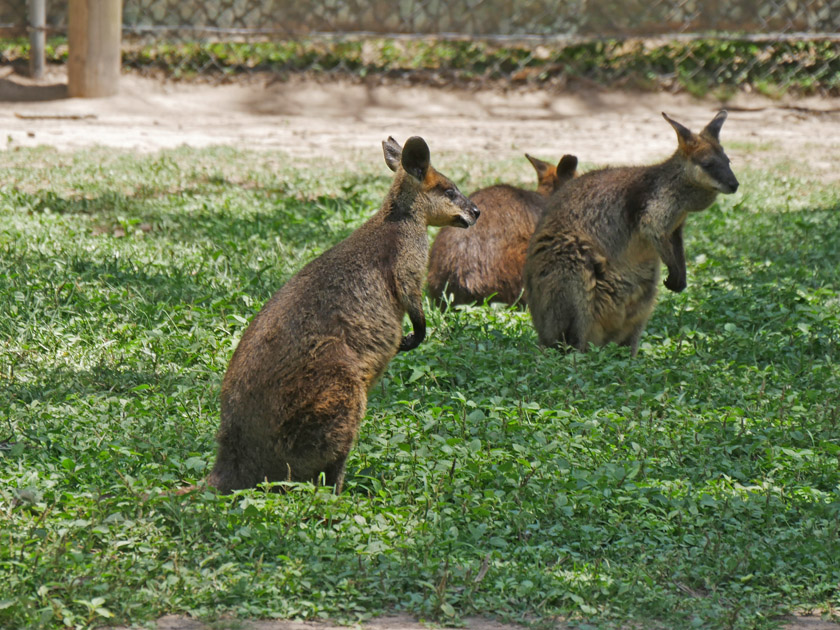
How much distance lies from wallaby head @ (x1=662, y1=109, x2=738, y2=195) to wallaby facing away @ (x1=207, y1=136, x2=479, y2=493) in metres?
2.08

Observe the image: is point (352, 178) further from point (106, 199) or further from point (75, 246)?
point (75, 246)

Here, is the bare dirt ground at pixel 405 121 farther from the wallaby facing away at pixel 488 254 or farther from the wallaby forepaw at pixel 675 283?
the wallaby forepaw at pixel 675 283

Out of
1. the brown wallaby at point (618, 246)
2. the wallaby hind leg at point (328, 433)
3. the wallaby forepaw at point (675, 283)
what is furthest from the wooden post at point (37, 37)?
the wallaby hind leg at point (328, 433)

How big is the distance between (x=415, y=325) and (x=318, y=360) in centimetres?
58

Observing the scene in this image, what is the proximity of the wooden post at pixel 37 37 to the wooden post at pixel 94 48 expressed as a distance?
93 cm

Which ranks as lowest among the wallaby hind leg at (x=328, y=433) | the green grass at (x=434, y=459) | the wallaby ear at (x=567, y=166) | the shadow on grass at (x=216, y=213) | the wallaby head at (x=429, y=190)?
the green grass at (x=434, y=459)

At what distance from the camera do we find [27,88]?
1248 cm

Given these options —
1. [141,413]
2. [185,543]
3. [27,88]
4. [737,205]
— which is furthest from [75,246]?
[27,88]

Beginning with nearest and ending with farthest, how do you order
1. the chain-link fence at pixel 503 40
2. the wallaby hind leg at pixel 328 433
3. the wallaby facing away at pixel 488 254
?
the wallaby hind leg at pixel 328 433 < the wallaby facing away at pixel 488 254 < the chain-link fence at pixel 503 40

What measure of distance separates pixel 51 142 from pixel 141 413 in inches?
263

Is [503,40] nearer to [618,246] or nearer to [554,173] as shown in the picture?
[554,173]

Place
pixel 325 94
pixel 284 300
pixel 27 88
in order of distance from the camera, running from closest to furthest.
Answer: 1. pixel 284 300
2. pixel 27 88
3. pixel 325 94

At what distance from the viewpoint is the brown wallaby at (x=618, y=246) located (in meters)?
5.60

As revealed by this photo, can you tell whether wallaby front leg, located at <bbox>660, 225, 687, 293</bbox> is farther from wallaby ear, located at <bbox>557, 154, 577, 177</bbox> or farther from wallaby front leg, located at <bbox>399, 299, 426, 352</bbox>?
wallaby front leg, located at <bbox>399, 299, 426, 352</bbox>
